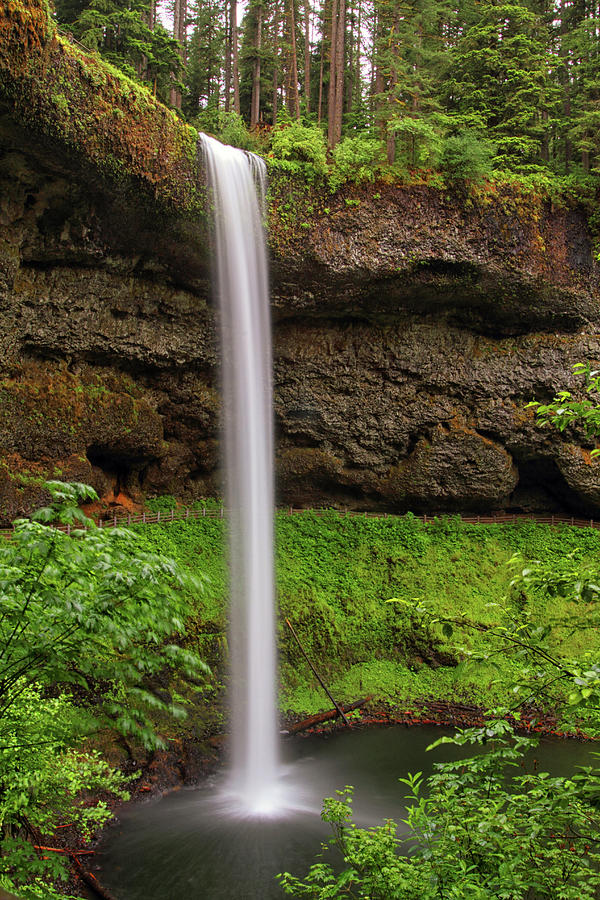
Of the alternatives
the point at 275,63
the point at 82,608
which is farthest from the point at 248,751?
the point at 275,63

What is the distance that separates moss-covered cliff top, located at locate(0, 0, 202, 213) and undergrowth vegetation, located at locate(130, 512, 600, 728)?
10.3m

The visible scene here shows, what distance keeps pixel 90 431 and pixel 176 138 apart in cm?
886

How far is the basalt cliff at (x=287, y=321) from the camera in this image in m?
14.9

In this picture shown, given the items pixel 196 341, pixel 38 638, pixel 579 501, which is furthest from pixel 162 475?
pixel 38 638

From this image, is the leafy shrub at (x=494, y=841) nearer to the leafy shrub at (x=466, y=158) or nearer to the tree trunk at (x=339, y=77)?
the leafy shrub at (x=466, y=158)

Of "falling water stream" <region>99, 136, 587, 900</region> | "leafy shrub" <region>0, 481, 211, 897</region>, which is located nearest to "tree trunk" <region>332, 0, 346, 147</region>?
"falling water stream" <region>99, 136, 587, 900</region>

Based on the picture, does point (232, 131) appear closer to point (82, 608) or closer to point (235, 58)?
point (235, 58)

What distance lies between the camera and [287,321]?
69.4 ft

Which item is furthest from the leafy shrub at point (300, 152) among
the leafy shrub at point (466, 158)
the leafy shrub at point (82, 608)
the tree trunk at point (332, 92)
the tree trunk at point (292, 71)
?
the leafy shrub at point (82, 608)

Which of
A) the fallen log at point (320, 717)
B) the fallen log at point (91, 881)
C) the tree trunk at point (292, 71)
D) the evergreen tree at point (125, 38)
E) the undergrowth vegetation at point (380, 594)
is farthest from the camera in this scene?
the tree trunk at point (292, 71)

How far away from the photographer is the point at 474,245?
63.6ft

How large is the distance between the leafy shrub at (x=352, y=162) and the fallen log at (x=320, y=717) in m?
15.5

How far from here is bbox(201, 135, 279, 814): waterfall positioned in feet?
53.1

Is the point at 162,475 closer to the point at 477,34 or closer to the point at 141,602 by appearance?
the point at 141,602
